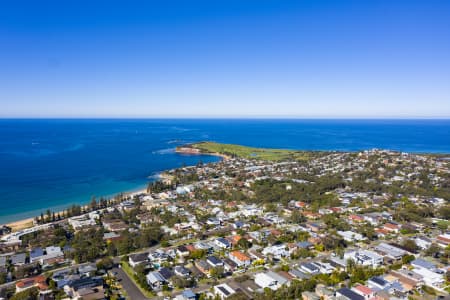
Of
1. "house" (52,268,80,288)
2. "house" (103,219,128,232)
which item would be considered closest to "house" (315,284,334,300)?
"house" (52,268,80,288)

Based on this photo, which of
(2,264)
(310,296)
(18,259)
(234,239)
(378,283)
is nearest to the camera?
(310,296)

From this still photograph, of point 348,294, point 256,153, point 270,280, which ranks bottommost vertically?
point 256,153

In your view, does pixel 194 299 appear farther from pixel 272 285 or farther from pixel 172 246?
pixel 172 246

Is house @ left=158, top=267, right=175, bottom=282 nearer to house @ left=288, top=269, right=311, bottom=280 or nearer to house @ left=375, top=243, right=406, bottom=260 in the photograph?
house @ left=288, top=269, right=311, bottom=280

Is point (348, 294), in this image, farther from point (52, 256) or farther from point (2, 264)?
point (2, 264)

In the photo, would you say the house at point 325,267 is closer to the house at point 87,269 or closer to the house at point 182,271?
the house at point 182,271

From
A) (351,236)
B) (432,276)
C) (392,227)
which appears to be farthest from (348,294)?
(392,227)
